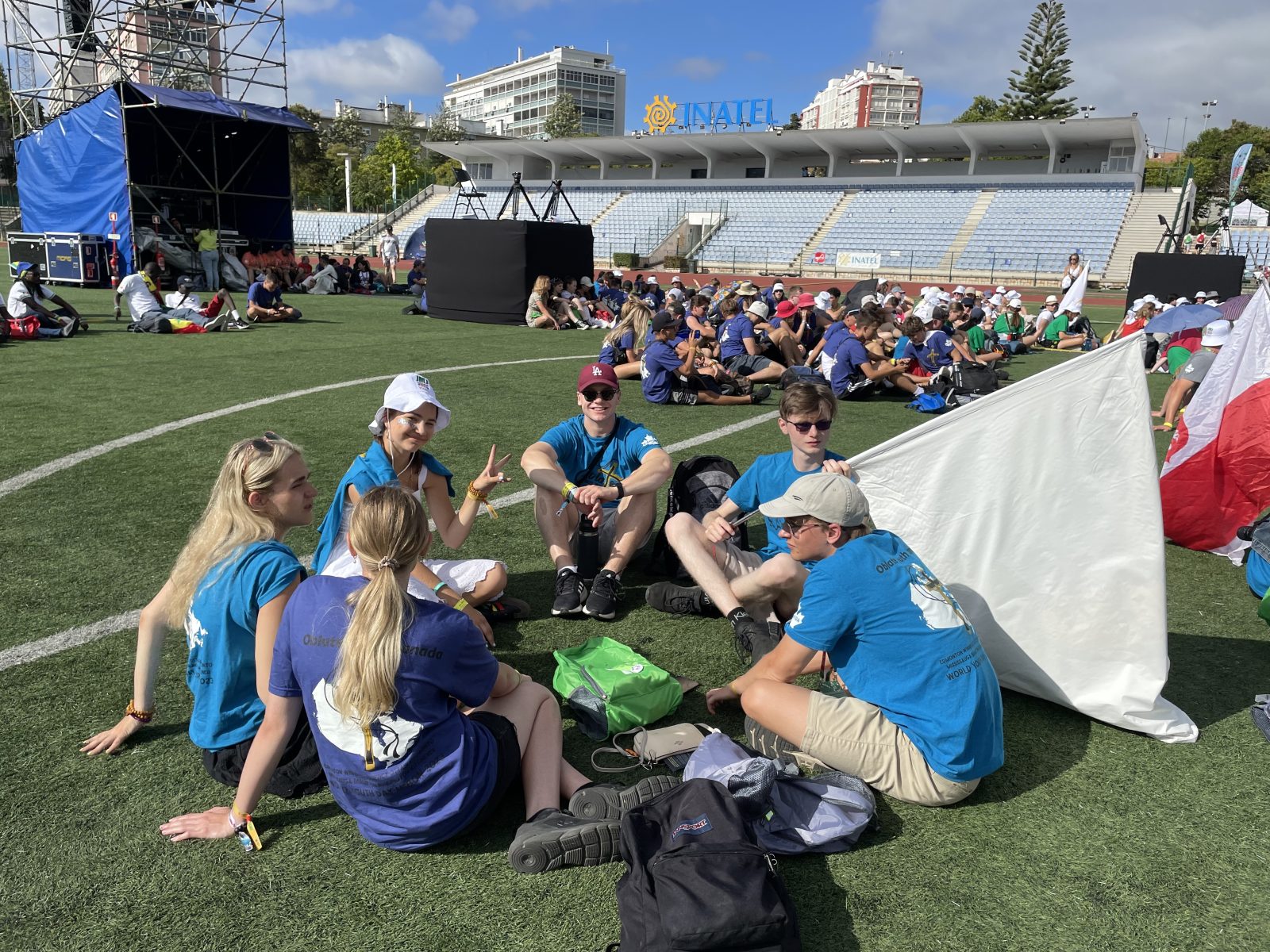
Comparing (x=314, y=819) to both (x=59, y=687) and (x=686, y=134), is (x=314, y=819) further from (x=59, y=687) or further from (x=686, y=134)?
(x=686, y=134)

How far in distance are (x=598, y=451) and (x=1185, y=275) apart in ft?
72.5

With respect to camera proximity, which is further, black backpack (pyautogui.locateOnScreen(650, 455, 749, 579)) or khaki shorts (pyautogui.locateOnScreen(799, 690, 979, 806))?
black backpack (pyautogui.locateOnScreen(650, 455, 749, 579))

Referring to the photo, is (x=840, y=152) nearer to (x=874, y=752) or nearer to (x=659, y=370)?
(x=659, y=370)

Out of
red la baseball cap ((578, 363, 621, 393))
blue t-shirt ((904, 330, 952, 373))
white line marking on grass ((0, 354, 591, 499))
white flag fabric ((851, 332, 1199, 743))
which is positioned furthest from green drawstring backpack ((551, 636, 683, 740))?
blue t-shirt ((904, 330, 952, 373))

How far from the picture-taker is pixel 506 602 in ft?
15.0

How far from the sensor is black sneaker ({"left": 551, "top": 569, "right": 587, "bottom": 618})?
14.8 ft

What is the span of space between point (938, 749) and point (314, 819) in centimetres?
213

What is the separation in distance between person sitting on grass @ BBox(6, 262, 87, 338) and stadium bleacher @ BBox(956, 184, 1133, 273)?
34.5 m

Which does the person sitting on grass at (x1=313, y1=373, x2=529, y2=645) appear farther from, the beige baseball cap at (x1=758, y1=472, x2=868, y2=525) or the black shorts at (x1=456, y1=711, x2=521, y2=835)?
the beige baseball cap at (x1=758, y1=472, x2=868, y2=525)

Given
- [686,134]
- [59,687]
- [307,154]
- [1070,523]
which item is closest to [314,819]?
[59,687]

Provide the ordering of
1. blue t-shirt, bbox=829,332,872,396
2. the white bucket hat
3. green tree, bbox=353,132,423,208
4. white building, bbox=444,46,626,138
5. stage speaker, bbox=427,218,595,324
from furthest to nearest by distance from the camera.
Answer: white building, bbox=444,46,626,138
green tree, bbox=353,132,423,208
stage speaker, bbox=427,218,595,324
blue t-shirt, bbox=829,332,872,396
the white bucket hat

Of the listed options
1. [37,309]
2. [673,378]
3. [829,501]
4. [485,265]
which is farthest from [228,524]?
[485,265]

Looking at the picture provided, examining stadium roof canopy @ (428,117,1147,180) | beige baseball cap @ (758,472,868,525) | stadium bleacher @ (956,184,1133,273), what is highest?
stadium roof canopy @ (428,117,1147,180)

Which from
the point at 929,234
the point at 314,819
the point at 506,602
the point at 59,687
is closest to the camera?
the point at 314,819
